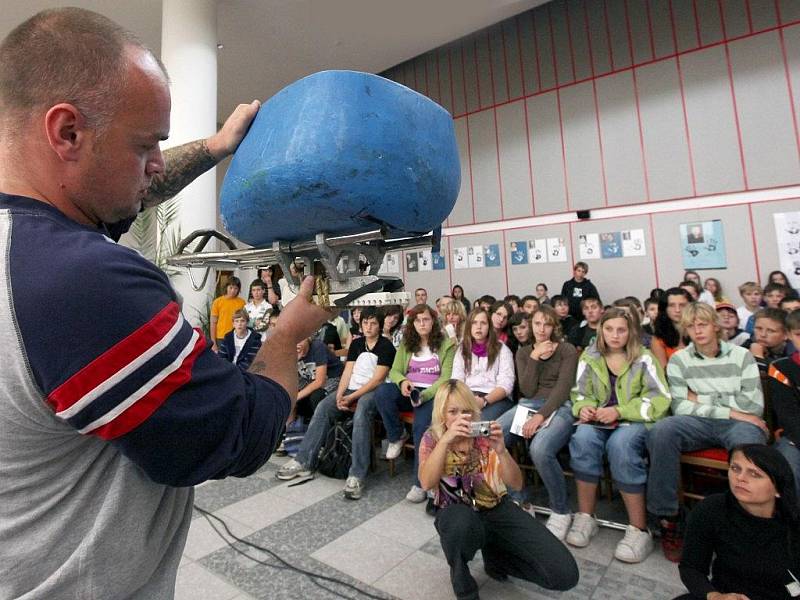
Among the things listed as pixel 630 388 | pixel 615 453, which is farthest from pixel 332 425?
pixel 630 388

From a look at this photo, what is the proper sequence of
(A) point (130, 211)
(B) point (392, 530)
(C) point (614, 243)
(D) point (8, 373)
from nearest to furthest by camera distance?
(D) point (8, 373) → (A) point (130, 211) → (B) point (392, 530) → (C) point (614, 243)

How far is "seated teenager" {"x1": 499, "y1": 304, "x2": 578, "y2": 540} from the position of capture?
2.48m

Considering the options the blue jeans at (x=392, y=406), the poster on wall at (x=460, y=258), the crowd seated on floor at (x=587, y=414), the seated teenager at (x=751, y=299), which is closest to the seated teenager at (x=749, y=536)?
the crowd seated on floor at (x=587, y=414)

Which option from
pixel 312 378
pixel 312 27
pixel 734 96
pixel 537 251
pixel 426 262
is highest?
pixel 312 27

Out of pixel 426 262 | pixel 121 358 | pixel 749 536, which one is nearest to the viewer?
pixel 121 358

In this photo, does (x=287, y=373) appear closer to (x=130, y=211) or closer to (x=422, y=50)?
(x=130, y=211)

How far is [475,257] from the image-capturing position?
25.7 ft

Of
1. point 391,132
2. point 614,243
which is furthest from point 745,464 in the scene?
point 614,243

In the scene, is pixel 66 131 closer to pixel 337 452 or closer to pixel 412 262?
pixel 337 452

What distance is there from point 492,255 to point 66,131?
7383 mm

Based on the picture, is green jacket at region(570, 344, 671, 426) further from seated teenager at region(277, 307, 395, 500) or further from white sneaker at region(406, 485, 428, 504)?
seated teenager at region(277, 307, 395, 500)

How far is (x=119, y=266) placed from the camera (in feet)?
1.77

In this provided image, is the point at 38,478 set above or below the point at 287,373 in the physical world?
below

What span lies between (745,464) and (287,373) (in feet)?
6.00
